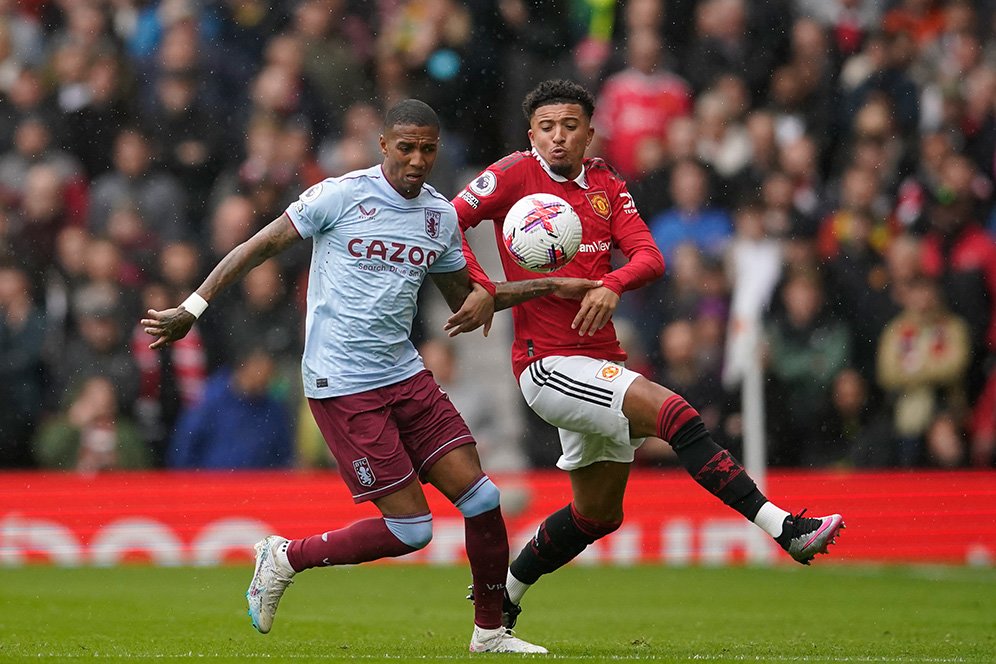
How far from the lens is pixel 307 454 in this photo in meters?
14.0

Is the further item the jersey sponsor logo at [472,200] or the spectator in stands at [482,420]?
the spectator in stands at [482,420]

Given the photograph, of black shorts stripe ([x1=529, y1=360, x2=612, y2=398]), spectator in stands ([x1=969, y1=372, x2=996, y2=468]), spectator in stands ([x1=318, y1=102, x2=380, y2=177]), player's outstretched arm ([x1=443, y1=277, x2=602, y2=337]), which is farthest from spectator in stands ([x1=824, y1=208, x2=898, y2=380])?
player's outstretched arm ([x1=443, y1=277, x2=602, y2=337])

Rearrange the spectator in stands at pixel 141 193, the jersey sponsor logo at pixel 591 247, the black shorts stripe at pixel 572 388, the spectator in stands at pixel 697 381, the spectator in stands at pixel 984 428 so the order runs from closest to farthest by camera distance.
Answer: the black shorts stripe at pixel 572 388 → the jersey sponsor logo at pixel 591 247 → the spectator in stands at pixel 697 381 → the spectator in stands at pixel 984 428 → the spectator in stands at pixel 141 193

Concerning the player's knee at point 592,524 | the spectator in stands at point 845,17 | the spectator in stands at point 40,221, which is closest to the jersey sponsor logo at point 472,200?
the player's knee at point 592,524

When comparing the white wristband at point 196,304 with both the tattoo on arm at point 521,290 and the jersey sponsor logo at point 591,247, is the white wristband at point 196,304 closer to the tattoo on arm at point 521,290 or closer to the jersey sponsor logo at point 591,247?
the tattoo on arm at point 521,290

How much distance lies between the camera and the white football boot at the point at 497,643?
25.3ft

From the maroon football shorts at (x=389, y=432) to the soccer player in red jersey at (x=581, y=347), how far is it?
1.33 feet

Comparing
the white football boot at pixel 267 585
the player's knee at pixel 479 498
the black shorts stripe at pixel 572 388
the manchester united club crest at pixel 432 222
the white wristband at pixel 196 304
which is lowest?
the white football boot at pixel 267 585

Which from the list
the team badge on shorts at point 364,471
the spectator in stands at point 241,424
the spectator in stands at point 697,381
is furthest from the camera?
the spectator in stands at point 241,424

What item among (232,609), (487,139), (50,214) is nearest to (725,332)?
(487,139)

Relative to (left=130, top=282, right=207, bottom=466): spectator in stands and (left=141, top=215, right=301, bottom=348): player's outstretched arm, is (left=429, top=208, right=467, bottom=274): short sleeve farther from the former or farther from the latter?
(left=130, top=282, right=207, bottom=466): spectator in stands

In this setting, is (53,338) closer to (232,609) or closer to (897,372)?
(232,609)

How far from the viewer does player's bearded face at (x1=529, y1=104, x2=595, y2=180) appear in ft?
26.7

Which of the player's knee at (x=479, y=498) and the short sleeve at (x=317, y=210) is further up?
the short sleeve at (x=317, y=210)
